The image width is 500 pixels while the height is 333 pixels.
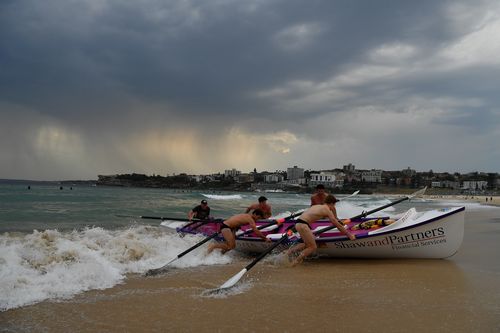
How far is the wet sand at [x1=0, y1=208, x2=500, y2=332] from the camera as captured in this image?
4.25 metres

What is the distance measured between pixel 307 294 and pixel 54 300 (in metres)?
3.35

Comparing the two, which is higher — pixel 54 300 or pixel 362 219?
pixel 362 219

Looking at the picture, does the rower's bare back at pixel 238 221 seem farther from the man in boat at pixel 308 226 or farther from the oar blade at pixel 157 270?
the oar blade at pixel 157 270

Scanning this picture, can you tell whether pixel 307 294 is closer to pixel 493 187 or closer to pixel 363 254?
pixel 363 254

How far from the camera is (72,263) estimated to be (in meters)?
6.84

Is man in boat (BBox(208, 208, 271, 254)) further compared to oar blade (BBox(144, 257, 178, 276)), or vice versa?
man in boat (BBox(208, 208, 271, 254))

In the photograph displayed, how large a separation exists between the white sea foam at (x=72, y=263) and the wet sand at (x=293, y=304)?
0.39 m

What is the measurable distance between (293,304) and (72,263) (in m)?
4.03

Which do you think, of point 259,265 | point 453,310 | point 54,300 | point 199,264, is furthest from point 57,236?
point 453,310

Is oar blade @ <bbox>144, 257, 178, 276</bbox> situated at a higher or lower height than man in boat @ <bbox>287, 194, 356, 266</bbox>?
lower

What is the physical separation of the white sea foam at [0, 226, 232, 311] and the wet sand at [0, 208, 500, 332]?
0.39 metres

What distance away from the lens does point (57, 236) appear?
889 cm

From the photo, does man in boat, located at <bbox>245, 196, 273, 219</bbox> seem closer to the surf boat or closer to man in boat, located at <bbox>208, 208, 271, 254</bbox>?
man in boat, located at <bbox>208, 208, 271, 254</bbox>

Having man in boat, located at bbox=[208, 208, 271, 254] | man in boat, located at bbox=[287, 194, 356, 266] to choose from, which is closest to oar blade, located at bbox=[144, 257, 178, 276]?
man in boat, located at bbox=[208, 208, 271, 254]
